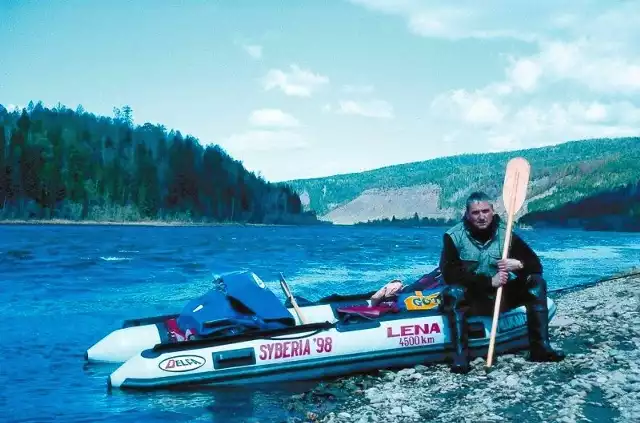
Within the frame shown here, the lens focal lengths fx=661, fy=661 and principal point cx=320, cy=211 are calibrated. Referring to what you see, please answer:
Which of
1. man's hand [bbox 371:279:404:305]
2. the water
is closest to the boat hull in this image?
the water

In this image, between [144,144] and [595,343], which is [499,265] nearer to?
[595,343]

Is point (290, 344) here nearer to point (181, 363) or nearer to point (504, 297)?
point (181, 363)

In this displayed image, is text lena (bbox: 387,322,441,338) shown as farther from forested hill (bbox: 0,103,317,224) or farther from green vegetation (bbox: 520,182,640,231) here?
green vegetation (bbox: 520,182,640,231)

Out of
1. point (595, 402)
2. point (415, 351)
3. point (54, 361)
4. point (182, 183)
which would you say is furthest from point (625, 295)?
point (182, 183)

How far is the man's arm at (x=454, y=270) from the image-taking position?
29.0ft

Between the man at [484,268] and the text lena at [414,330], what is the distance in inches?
31.8

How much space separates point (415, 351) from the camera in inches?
388

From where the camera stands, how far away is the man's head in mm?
8656

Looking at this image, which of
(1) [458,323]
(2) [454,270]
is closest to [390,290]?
(1) [458,323]

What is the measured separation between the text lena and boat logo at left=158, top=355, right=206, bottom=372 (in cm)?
282

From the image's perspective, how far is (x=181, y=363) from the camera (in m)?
9.49

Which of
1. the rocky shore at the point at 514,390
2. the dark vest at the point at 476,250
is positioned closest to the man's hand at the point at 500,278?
the dark vest at the point at 476,250

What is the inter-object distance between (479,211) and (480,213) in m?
0.03

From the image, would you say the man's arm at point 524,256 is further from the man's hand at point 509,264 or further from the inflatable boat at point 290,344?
the inflatable boat at point 290,344
